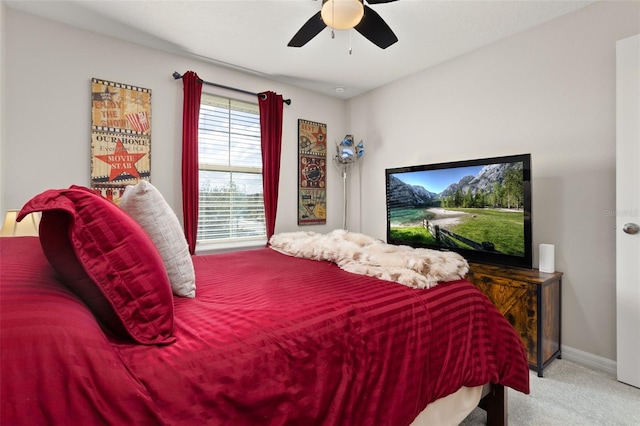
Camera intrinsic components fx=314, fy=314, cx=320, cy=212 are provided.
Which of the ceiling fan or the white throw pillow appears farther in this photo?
the ceiling fan

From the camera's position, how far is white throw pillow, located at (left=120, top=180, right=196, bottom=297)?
3.71 ft

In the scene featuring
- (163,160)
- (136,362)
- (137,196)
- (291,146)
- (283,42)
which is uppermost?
(283,42)

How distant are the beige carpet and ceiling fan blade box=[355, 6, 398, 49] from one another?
2413mm

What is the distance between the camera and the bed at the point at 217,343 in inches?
23.1

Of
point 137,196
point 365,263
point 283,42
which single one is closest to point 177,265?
point 137,196

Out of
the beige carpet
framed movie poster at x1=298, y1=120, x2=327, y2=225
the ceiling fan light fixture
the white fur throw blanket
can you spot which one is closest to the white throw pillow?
the white fur throw blanket

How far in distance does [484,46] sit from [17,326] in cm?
363

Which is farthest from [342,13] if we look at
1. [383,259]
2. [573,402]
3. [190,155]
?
[573,402]

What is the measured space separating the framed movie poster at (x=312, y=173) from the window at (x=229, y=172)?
547 millimetres

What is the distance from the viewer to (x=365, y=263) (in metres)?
1.79

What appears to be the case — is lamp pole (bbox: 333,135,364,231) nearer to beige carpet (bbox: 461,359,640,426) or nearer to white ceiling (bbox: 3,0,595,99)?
white ceiling (bbox: 3,0,595,99)

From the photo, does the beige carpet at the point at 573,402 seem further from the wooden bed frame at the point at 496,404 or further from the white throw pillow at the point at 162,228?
the white throw pillow at the point at 162,228

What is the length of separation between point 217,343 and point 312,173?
11.0 feet

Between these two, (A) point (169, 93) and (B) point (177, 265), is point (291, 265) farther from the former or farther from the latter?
(A) point (169, 93)
